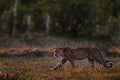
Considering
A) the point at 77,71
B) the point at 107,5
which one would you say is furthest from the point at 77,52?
the point at 107,5

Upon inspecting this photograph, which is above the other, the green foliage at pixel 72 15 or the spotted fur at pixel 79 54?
the green foliage at pixel 72 15

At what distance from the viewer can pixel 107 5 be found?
37.9 meters

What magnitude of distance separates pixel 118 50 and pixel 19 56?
6.79m

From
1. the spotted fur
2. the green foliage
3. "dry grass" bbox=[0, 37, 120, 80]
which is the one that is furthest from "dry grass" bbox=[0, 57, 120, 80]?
the green foliage

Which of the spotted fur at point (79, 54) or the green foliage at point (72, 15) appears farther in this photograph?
the green foliage at point (72, 15)

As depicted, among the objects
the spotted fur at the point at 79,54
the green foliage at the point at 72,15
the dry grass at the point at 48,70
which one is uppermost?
the green foliage at the point at 72,15

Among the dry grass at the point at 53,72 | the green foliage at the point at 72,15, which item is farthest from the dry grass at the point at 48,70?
the green foliage at the point at 72,15

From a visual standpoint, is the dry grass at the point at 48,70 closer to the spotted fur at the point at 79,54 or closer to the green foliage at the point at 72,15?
the spotted fur at the point at 79,54

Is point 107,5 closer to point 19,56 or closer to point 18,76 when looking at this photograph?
point 19,56

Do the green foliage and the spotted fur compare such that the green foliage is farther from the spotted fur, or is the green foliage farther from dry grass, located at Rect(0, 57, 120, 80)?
the spotted fur

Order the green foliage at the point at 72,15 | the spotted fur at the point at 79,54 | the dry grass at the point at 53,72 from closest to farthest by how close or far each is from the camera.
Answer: the dry grass at the point at 53,72, the spotted fur at the point at 79,54, the green foliage at the point at 72,15

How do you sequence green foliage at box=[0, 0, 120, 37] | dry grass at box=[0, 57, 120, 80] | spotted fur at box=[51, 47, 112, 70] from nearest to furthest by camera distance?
1. dry grass at box=[0, 57, 120, 80]
2. spotted fur at box=[51, 47, 112, 70]
3. green foliage at box=[0, 0, 120, 37]

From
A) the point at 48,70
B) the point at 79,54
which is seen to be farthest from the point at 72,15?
the point at 48,70

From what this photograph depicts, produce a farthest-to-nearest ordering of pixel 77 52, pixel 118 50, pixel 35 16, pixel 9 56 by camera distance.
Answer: pixel 35 16 < pixel 118 50 < pixel 9 56 < pixel 77 52
